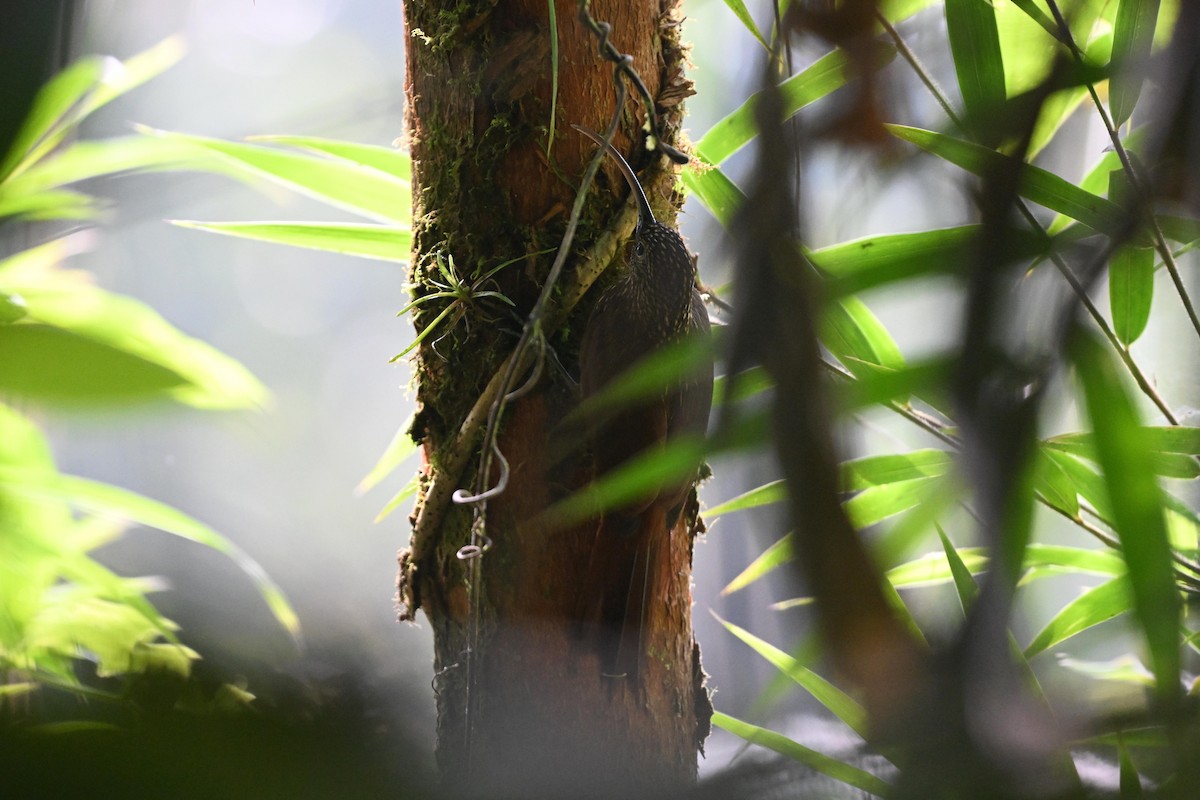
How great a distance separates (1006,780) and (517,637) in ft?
1.84

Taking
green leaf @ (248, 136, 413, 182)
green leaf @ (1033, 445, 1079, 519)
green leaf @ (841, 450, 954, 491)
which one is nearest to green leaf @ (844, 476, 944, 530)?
green leaf @ (841, 450, 954, 491)

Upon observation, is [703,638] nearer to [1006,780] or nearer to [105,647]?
[105,647]

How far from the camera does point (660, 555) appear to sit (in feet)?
2.38

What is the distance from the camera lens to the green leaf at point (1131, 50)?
30 cm

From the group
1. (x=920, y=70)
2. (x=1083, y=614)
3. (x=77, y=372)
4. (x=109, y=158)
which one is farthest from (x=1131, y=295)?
(x=109, y=158)

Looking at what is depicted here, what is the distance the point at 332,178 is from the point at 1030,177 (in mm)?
854

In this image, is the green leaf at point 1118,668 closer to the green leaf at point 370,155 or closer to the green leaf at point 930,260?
the green leaf at point 930,260

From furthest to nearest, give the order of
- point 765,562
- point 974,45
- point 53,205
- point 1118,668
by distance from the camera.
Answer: point 1118,668, point 53,205, point 765,562, point 974,45

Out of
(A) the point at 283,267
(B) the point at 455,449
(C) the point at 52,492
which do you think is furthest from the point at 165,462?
(B) the point at 455,449

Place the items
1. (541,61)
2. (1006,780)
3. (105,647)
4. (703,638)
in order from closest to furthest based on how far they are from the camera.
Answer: (1006,780) → (541,61) → (105,647) → (703,638)

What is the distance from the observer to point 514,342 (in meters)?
0.72

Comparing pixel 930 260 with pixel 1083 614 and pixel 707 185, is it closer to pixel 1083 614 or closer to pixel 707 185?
pixel 707 185

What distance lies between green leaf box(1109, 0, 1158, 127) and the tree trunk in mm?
386

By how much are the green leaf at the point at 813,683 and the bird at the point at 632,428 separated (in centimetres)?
14
